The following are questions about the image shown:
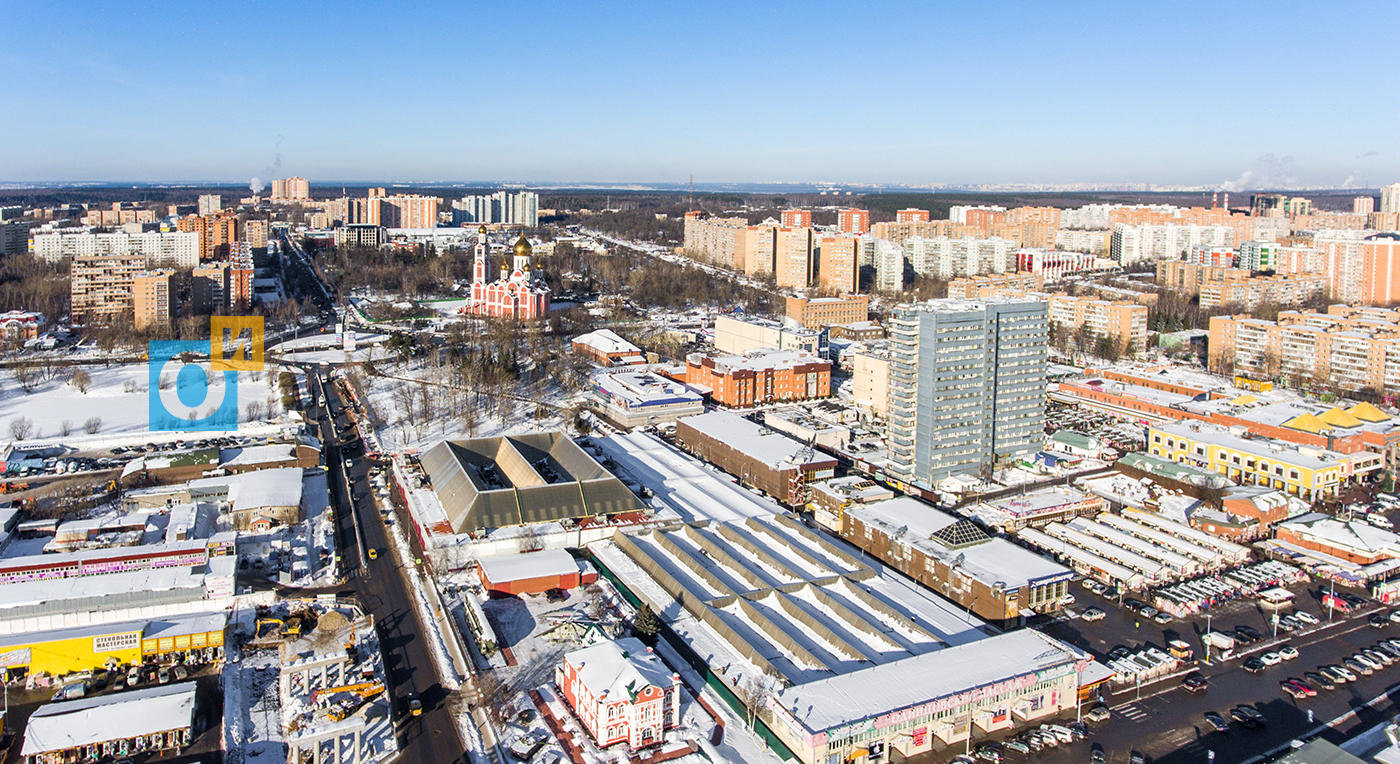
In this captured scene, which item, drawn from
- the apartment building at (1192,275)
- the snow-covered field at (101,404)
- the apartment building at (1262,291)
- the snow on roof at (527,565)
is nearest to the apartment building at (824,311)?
the apartment building at (1262,291)

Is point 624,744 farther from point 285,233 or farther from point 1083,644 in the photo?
point 285,233

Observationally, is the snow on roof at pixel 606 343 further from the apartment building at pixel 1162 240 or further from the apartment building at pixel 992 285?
the apartment building at pixel 1162 240

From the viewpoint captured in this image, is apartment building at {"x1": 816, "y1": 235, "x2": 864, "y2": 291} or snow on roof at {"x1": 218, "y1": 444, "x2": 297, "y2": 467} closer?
snow on roof at {"x1": 218, "y1": 444, "x2": 297, "y2": 467}

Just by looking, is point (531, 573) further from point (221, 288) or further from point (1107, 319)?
point (221, 288)

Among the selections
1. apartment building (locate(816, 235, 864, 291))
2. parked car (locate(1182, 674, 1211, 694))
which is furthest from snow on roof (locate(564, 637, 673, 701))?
apartment building (locate(816, 235, 864, 291))

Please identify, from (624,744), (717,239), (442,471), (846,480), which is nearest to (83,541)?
(442,471)

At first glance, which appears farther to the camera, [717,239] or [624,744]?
[717,239]

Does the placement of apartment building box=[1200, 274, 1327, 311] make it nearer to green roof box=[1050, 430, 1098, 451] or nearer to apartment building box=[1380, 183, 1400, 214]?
green roof box=[1050, 430, 1098, 451]
